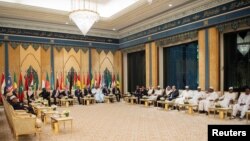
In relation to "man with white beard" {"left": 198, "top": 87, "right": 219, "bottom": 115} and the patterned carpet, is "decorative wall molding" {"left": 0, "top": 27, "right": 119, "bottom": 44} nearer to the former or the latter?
the patterned carpet

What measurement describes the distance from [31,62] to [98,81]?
4228 mm

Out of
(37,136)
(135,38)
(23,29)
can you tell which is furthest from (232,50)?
(23,29)

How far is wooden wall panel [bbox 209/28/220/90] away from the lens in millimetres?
9547

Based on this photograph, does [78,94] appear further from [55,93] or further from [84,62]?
[84,62]

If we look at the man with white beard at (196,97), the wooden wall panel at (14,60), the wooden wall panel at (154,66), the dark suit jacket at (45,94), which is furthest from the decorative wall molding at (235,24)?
the wooden wall panel at (14,60)

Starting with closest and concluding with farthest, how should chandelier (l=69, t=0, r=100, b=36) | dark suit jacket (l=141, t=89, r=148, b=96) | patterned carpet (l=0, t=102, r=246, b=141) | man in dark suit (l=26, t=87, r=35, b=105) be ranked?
1. patterned carpet (l=0, t=102, r=246, b=141)
2. chandelier (l=69, t=0, r=100, b=36)
3. man in dark suit (l=26, t=87, r=35, b=105)
4. dark suit jacket (l=141, t=89, r=148, b=96)

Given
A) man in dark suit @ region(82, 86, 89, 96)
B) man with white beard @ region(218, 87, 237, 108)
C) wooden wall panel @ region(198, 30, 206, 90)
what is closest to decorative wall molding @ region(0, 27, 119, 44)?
man in dark suit @ region(82, 86, 89, 96)

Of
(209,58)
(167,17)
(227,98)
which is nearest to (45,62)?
(167,17)

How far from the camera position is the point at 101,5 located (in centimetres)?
1255

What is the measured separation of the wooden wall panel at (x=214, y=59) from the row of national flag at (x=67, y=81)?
7365 millimetres

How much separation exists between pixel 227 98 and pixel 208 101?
27.8 inches

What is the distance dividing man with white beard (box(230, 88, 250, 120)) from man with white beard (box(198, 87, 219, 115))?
0.98 metres

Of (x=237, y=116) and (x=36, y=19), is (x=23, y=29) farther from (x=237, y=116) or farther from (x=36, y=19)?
(x=237, y=116)

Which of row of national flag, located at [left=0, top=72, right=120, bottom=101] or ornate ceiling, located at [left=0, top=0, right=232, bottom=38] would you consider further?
row of national flag, located at [left=0, top=72, right=120, bottom=101]
